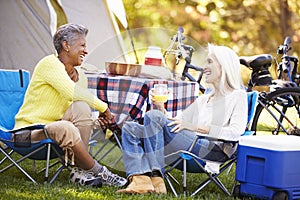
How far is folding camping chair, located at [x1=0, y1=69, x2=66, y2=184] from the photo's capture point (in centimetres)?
354

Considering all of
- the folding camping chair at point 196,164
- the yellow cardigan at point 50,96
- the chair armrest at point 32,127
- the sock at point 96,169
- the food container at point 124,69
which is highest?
the food container at point 124,69

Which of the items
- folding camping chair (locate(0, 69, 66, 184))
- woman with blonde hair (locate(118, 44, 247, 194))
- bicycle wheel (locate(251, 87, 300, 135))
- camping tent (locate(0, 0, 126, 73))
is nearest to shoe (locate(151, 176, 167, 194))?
woman with blonde hair (locate(118, 44, 247, 194))

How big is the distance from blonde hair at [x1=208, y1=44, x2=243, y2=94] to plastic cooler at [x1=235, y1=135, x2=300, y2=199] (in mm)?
305

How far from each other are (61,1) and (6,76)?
177 cm

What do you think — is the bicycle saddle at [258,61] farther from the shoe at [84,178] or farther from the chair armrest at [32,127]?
the chair armrest at [32,127]

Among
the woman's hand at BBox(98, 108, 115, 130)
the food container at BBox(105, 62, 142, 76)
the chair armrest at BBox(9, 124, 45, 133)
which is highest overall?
the food container at BBox(105, 62, 142, 76)

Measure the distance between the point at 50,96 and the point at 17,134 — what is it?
0.87ft

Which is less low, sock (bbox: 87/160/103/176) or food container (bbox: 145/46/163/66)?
food container (bbox: 145/46/163/66)

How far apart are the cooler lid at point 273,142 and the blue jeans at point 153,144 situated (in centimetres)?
20

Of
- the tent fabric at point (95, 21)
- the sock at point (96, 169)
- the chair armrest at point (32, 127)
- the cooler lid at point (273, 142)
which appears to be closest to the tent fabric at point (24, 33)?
the tent fabric at point (95, 21)

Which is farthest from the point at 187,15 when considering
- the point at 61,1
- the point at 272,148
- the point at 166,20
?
the point at 272,148

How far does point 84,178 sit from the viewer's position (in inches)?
142

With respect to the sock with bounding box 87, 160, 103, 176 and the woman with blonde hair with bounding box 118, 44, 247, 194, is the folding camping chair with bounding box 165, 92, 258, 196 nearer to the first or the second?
the woman with blonde hair with bounding box 118, 44, 247, 194

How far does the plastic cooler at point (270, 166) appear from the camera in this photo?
122 inches
